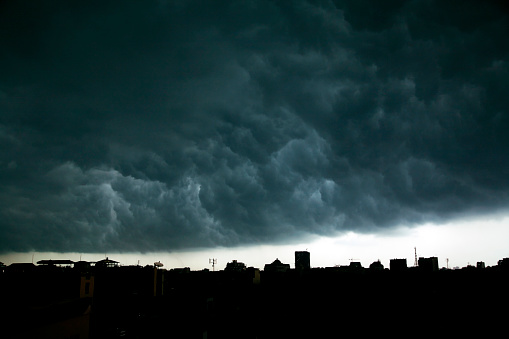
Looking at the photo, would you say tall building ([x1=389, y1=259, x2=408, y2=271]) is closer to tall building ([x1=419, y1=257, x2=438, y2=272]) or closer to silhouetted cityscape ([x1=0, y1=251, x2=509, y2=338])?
tall building ([x1=419, y1=257, x2=438, y2=272])

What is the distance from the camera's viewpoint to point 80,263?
81188 mm

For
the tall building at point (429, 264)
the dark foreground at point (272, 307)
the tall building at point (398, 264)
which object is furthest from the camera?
the tall building at point (398, 264)

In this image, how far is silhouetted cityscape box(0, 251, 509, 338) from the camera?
34.8m

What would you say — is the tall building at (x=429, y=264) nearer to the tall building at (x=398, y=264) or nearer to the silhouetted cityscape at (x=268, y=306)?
the silhouetted cityscape at (x=268, y=306)

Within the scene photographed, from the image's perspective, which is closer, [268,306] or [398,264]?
[268,306]

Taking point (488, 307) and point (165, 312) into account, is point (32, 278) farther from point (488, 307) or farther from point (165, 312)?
point (488, 307)

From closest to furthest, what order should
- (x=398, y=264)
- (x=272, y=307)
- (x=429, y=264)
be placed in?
(x=272, y=307) < (x=429, y=264) < (x=398, y=264)

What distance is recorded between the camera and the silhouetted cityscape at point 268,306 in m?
34.8

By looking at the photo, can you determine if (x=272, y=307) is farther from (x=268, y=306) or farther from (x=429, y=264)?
(x=429, y=264)

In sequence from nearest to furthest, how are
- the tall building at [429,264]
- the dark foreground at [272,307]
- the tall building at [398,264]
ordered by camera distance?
1. the dark foreground at [272,307]
2. the tall building at [429,264]
3. the tall building at [398,264]

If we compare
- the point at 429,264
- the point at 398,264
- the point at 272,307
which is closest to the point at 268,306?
the point at 272,307

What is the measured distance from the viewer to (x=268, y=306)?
4684 centimetres

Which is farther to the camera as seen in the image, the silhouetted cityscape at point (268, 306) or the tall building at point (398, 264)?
the tall building at point (398, 264)

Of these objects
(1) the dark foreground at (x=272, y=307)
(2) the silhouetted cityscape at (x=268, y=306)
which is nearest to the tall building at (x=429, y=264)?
(2) the silhouetted cityscape at (x=268, y=306)
